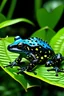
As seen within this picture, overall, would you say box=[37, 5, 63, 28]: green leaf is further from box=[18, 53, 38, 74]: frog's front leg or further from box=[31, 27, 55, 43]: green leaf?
box=[18, 53, 38, 74]: frog's front leg

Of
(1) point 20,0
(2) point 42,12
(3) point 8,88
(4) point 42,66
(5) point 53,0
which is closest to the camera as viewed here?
(4) point 42,66

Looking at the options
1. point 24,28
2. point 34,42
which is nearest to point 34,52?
point 34,42

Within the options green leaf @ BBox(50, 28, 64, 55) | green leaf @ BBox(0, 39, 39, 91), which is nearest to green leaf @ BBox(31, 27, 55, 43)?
green leaf @ BBox(50, 28, 64, 55)

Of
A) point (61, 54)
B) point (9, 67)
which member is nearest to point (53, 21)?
point (61, 54)

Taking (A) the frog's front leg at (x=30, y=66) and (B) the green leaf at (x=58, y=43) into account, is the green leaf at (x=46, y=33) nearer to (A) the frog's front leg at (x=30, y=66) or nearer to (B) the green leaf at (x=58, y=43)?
(B) the green leaf at (x=58, y=43)

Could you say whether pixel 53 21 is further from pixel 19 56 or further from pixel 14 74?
pixel 14 74

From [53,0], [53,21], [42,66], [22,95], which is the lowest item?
[22,95]
